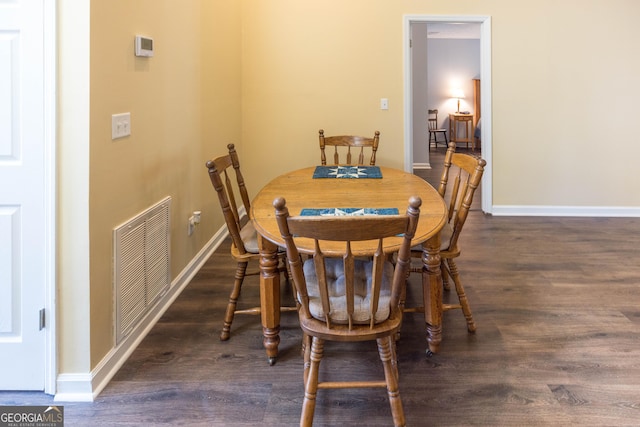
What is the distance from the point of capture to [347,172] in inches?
125

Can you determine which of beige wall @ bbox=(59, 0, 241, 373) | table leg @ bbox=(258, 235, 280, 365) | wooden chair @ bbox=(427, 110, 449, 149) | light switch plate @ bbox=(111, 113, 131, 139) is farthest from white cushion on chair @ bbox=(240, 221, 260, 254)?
wooden chair @ bbox=(427, 110, 449, 149)

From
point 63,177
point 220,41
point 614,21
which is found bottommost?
point 63,177

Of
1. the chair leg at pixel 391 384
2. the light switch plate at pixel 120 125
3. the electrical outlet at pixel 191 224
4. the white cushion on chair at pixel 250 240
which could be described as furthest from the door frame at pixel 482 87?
the chair leg at pixel 391 384

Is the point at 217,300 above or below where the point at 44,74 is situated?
below

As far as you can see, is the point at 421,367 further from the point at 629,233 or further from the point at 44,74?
the point at 629,233

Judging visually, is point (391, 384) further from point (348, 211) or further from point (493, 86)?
point (493, 86)

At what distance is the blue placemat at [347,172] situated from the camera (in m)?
3.04

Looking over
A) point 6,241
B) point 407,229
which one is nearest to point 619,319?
point 407,229

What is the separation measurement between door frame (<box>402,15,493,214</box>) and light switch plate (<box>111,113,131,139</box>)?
3140mm

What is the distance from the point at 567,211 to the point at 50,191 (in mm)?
4767

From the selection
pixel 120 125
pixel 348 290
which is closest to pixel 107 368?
pixel 120 125

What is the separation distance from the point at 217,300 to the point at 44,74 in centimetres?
157

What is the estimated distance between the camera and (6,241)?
5.99 feet

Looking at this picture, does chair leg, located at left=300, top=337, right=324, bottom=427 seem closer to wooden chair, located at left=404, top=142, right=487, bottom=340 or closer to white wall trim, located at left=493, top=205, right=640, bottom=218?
wooden chair, located at left=404, top=142, right=487, bottom=340
